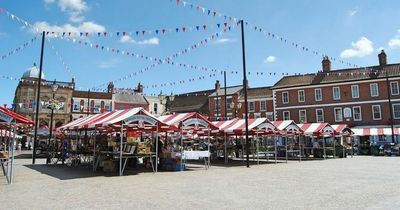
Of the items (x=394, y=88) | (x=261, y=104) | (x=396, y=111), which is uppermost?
(x=394, y=88)

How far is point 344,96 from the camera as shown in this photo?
4053 centimetres

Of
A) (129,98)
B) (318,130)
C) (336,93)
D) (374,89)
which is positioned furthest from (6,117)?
(129,98)

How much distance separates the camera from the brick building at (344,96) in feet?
125

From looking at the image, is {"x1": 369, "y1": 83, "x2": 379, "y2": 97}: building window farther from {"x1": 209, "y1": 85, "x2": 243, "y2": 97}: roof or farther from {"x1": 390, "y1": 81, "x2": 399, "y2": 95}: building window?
{"x1": 209, "y1": 85, "x2": 243, "y2": 97}: roof

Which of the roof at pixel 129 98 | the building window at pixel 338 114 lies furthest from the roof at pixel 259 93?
the roof at pixel 129 98

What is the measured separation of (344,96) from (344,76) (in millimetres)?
2606

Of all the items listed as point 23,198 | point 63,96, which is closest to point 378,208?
point 23,198

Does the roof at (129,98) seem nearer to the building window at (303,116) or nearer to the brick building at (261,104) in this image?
the brick building at (261,104)

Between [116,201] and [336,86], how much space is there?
3832cm

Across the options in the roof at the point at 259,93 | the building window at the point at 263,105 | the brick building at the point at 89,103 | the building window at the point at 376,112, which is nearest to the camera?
the building window at the point at 376,112

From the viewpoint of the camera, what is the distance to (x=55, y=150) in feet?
72.2

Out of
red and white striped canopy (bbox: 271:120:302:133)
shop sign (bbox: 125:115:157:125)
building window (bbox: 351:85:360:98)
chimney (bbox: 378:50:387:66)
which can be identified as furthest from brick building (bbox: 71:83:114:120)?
shop sign (bbox: 125:115:157:125)

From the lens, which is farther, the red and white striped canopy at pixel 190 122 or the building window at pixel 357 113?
A: the building window at pixel 357 113

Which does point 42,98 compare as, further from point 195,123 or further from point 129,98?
point 195,123
